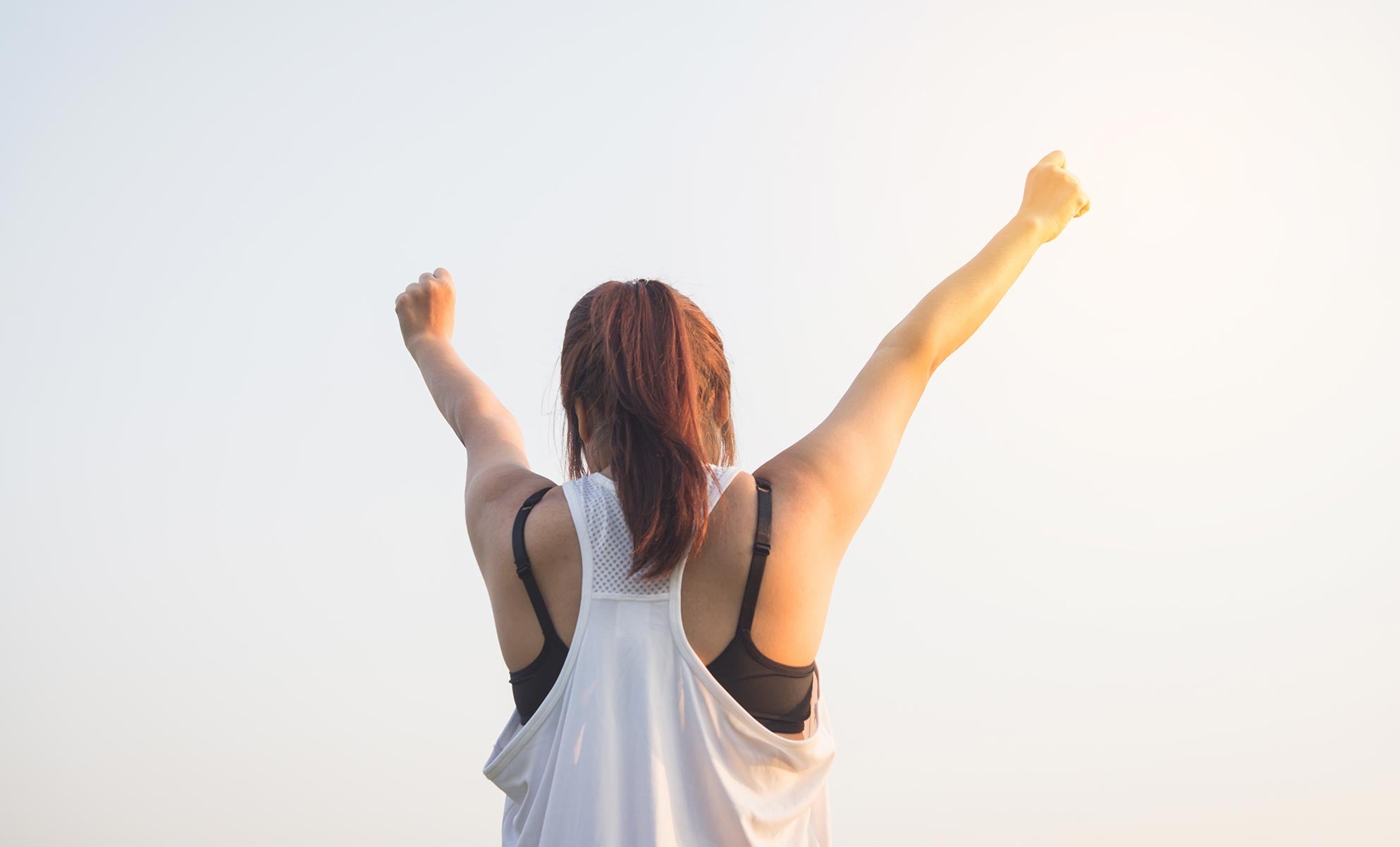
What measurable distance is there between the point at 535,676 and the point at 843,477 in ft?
2.19

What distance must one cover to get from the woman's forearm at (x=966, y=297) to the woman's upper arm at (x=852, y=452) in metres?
0.03

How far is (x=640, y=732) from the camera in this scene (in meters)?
2.12

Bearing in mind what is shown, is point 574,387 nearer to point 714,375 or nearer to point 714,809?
point 714,375

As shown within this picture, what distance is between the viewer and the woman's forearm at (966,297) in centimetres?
247

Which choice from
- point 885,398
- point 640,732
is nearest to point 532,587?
point 640,732

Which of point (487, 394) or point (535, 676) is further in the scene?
point (487, 394)

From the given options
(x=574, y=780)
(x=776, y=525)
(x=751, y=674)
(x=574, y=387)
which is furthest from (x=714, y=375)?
(x=574, y=780)

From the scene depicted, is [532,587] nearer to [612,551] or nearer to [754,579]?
[612,551]

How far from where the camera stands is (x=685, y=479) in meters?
2.14

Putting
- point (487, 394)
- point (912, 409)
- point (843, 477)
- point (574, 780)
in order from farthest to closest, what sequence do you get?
point (487, 394) < point (912, 409) < point (843, 477) < point (574, 780)

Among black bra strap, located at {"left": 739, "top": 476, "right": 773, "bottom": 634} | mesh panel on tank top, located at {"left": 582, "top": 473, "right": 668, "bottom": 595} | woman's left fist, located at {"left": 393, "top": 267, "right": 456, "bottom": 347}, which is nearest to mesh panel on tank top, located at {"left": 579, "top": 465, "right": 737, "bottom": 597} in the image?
mesh panel on tank top, located at {"left": 582, "top": 473, "right": 668, "bottom": 595}

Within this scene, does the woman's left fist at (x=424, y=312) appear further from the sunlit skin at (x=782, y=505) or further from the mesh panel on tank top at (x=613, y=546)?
the mesh panel on tank top at (x=613, y=546)

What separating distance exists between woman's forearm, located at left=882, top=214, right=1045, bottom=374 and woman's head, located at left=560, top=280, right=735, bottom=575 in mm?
379

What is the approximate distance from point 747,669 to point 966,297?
93cm
